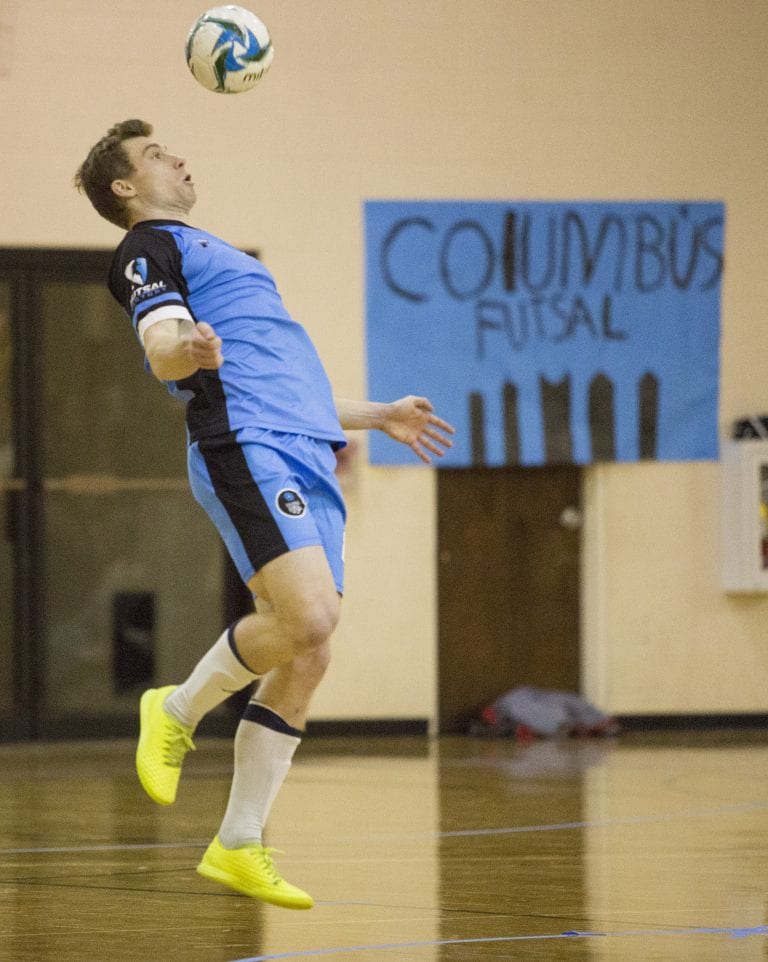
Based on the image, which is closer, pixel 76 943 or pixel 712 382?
pixel 76 943

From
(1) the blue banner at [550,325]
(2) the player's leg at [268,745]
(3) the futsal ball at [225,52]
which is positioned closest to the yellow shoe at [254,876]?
(2) the player's leg at [268,745]

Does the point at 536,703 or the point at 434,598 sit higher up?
the point at 434,598

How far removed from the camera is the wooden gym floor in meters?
3.35

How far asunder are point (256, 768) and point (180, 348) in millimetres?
971

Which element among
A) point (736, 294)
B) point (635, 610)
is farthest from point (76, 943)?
point (736, 294)

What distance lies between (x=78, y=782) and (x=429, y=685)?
7.66 feet

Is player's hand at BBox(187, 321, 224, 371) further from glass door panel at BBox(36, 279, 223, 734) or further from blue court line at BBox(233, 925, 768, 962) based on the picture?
glass door panel at BBox(36, 279, 223, 734)

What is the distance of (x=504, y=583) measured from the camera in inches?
340

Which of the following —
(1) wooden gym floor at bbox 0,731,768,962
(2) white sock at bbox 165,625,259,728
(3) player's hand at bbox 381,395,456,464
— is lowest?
(1) wooden gym floor at bbox 0,731,768,962

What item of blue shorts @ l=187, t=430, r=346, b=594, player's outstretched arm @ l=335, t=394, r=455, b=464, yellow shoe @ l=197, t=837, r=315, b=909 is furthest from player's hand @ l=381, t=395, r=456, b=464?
yellow shoe @ l=197, t=837, r=315, b=909

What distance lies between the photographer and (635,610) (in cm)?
854

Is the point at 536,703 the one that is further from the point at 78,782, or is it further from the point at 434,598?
the point at 78,782

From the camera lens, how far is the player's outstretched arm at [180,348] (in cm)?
331

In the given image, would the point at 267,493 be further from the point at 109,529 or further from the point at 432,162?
the point at 432,162
